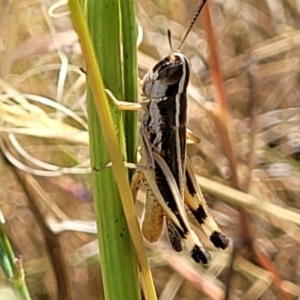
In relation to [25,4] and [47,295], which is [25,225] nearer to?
[47,295]

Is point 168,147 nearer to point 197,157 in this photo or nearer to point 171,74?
point 171,74

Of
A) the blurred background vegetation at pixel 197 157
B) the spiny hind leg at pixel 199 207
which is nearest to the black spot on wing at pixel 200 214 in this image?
the spiny hind leg at pixel 199 207

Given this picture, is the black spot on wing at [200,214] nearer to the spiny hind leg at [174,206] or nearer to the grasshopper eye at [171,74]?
the spiny hind leg at [174,206]

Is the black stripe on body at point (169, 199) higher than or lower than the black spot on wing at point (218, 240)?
higher

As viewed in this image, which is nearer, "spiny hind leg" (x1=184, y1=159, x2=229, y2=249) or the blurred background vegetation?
"spiny hind leg" (x1=184, y1=159, x2=229, y2=249)

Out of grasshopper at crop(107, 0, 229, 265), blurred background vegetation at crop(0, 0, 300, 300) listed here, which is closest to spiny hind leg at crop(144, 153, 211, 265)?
grasshopper at crop(107, 0, 229, 265)

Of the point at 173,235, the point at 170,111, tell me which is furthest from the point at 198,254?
the point at 170,111

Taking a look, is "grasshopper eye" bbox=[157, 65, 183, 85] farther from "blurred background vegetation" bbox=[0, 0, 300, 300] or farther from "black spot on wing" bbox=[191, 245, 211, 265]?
"blurred background vegetation" bbox=[0, 0, 300, 300]
